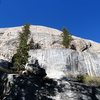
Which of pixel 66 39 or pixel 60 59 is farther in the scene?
pixel 66 39

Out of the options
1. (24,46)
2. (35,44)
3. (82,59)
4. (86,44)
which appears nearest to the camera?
(24,46)

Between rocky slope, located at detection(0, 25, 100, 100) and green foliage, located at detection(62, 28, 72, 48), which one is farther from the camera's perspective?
green foliage, located at detection(62, 28, 72, 48)

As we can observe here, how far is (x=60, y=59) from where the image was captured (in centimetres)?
5775

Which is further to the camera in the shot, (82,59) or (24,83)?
(82,59)

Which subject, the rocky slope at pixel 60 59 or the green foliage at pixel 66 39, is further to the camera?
the green foliage at pixel 66 39

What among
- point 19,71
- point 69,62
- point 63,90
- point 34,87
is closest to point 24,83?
point 34,87

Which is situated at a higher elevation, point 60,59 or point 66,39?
point 66,39

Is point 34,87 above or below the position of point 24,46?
below

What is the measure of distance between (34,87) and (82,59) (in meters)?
23.7

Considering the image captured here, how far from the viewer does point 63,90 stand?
39.6 m

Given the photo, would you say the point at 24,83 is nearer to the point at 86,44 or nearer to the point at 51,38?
the point at 51,38

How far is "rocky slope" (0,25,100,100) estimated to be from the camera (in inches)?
1569

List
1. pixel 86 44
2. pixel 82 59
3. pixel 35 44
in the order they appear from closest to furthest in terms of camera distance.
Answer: pixel 82 59
pixel 35 44
pixel 86 44

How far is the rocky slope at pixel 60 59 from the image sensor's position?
131 feet
